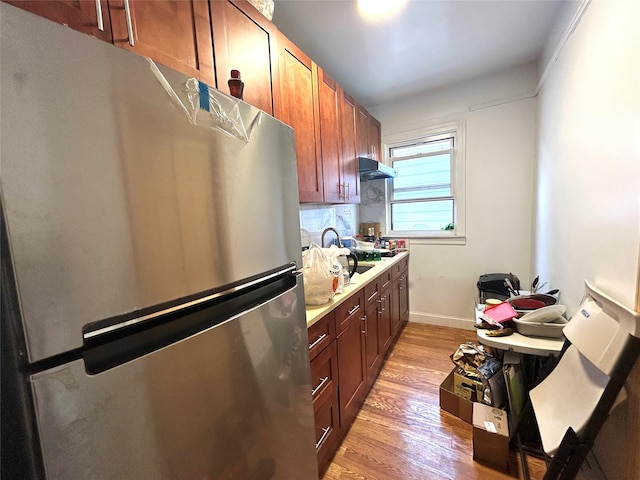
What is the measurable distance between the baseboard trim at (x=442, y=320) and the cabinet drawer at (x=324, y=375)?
6.80 ft

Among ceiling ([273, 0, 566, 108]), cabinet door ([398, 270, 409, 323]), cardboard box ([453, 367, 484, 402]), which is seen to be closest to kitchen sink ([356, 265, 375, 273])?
cabinet door ([398, 270, 409, 323])

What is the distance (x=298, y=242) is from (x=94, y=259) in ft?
2.13

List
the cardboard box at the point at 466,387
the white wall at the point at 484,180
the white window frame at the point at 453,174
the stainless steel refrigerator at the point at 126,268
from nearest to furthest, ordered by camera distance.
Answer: the stainless steel refrigerator at the point at 126,268
the cardboard box at the point at 466,387
the white wall at the point at 484,180
the white window frame at the point at 453,174

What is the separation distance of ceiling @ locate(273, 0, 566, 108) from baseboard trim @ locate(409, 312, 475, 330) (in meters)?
2.58

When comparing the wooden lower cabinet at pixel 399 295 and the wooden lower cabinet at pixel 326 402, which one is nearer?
the wooden lower cabinet at pixel 326 402

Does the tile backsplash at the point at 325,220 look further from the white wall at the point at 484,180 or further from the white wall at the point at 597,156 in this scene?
the white wall at the point at 597,156

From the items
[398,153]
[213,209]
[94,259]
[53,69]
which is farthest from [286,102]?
[398,153]

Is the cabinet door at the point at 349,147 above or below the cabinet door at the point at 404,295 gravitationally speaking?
above

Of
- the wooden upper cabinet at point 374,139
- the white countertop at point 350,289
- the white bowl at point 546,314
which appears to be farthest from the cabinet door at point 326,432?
the wooden upper cabinet at point 374,139

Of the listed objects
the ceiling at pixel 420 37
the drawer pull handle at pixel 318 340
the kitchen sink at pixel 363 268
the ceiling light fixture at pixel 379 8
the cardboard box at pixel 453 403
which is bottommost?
the cardboard box at pixel 453 403

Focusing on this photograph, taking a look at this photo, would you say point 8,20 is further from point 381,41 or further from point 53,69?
point 381,41

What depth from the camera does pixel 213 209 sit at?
663 millimetres

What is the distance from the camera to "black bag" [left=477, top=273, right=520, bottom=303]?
8.08 feet

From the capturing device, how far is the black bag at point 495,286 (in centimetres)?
246
